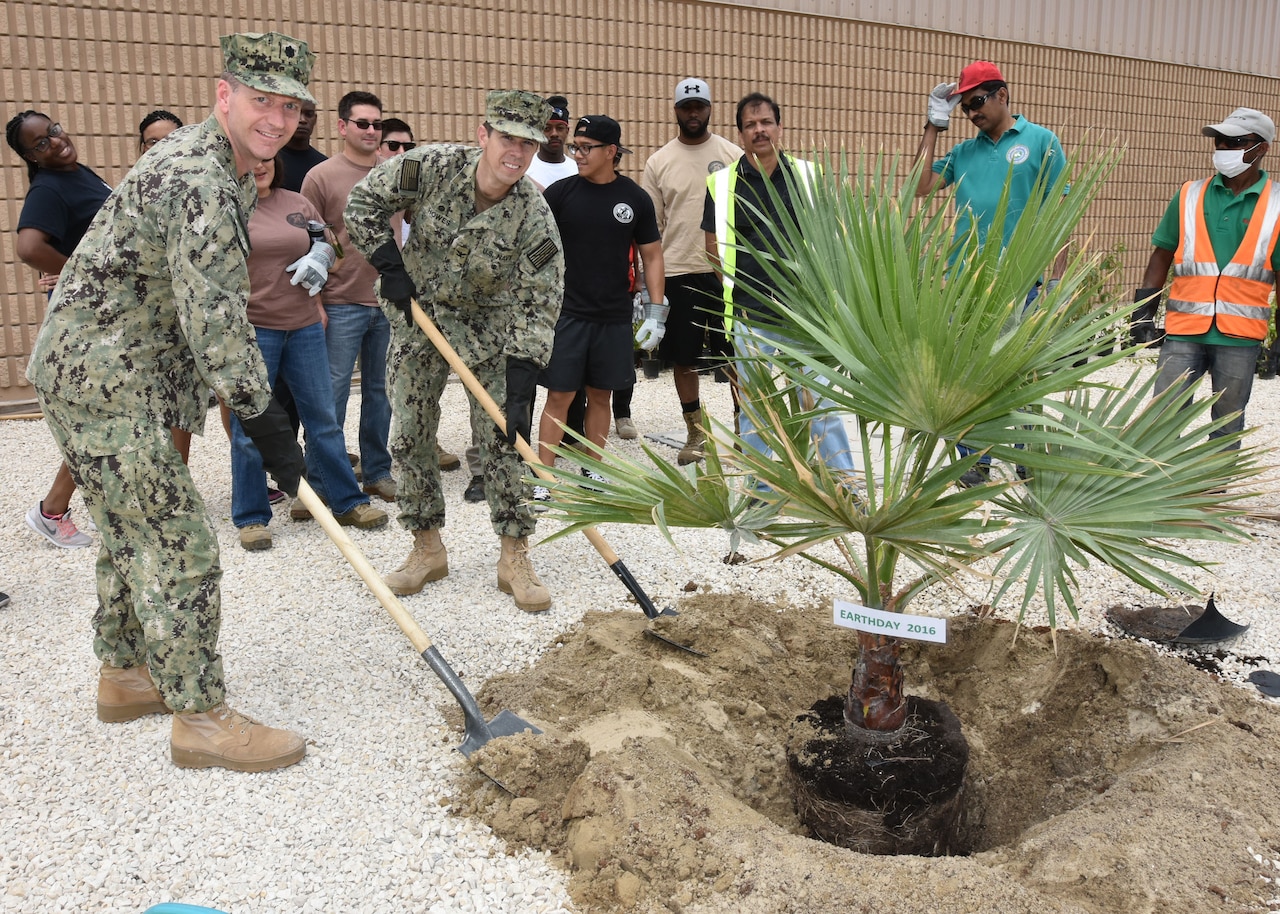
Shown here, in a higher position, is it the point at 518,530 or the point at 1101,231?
Result: the point at 1101,231

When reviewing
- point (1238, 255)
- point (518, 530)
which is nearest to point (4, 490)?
point (518, 530)

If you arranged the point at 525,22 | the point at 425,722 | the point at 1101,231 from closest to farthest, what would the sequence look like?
the point at 425,722, the point at 525,22, the point at 1101,231

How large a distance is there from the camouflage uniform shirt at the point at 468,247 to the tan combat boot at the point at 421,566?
821 millimetres

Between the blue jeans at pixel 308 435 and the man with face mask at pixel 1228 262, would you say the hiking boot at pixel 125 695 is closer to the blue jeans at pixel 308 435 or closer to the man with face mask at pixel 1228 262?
the blue jeans at pixel 308 435

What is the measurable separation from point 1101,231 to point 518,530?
10641mm

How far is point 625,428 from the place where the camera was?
689 cm

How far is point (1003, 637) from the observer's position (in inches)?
145

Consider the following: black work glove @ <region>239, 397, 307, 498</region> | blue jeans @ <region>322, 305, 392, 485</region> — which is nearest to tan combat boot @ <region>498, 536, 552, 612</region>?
black work glove @ <region>239, 397, 307, 498</region>

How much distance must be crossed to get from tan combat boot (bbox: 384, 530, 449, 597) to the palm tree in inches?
70.3

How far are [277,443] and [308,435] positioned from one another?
2229 mm

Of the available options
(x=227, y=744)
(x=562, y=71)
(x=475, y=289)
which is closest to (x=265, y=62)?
(x=475, y=289)

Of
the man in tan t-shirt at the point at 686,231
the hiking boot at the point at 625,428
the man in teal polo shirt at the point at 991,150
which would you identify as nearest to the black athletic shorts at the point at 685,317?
the man in tan t-shirt at the point at 686,231

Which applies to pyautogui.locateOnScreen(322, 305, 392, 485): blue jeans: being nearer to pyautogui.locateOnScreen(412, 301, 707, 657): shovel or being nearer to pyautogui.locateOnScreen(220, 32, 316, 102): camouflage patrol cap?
pyautogui.locateOnScreen(412, 301, 707, 657): shovel

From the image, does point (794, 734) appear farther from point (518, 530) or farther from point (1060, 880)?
point (518, 530)
